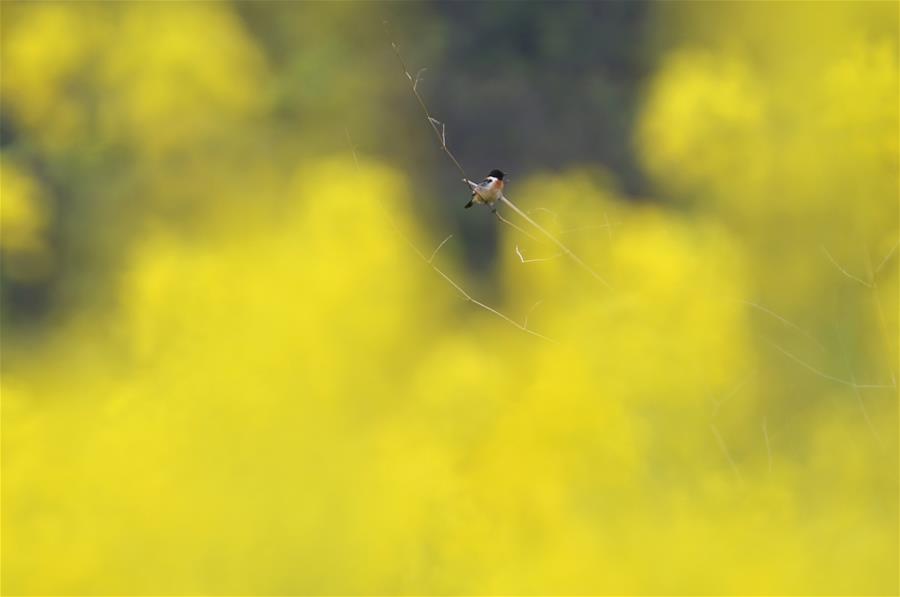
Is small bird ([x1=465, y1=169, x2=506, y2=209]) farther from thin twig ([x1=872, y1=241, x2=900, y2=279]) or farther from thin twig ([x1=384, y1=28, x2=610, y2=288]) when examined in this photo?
thin twig ([x1=872, y1=241, x2=900, y2=279])

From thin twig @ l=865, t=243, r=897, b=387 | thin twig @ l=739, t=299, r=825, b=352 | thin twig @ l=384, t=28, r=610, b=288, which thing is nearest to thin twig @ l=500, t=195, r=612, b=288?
thin twig @ l=384, t=28, r=610, b=288

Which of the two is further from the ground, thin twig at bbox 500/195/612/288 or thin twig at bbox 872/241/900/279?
thin twig at bbox 872/241/900/279

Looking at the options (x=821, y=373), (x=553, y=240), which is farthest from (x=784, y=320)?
(x=553, y=240)

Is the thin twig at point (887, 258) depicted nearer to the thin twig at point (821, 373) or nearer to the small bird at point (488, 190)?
the thin twig at point (821, 373)

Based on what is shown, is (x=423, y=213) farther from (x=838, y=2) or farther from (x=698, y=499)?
(x=838, y=2)

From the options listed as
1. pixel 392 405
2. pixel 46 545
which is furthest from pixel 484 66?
pixel 46 545

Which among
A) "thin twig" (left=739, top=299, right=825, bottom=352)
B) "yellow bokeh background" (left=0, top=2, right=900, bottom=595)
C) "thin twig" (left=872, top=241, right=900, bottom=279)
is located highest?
"thin twig" (left=872, top=241, right=900, bottom=279)

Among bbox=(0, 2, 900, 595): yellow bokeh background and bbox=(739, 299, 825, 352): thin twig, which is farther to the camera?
bbox=(739, 299, 825, 352): thin twig

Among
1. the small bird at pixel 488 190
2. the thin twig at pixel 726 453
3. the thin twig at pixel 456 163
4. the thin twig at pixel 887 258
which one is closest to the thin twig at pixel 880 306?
the thin twig at pixel 887 258
